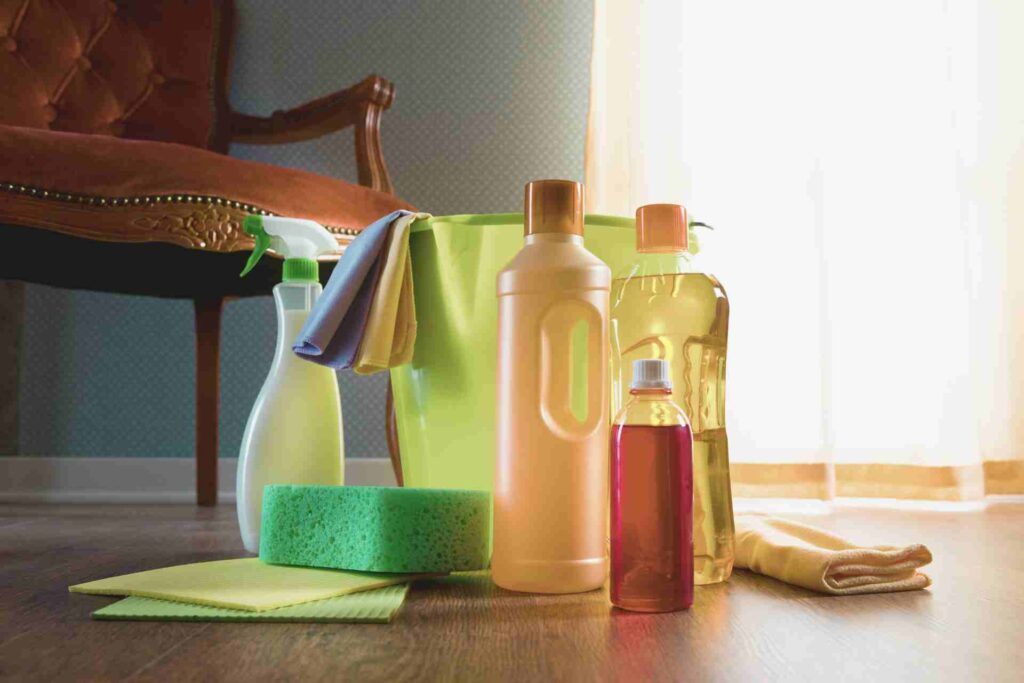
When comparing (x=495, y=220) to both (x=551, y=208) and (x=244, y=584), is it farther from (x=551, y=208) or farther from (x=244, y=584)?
(x=244, y=584)

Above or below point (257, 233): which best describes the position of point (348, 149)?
above

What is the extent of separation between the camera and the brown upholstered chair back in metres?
1.56

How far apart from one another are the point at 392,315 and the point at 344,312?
0.11 feet

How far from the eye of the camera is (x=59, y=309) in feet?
5.84

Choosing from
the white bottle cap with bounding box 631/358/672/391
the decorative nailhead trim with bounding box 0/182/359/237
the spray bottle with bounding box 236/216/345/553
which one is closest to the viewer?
the white bottle cap with bounding box 631/358/672/391

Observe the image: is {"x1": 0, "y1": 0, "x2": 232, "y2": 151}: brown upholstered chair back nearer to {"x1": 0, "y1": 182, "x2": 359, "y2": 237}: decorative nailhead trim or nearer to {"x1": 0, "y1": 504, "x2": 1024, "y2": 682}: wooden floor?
{"x1": 0, "y1": 182, "x2": 359, "y2": 237}: decorative nailhead trim

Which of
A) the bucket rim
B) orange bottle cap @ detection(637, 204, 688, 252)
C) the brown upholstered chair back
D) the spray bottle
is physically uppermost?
the brown upholstered chair back

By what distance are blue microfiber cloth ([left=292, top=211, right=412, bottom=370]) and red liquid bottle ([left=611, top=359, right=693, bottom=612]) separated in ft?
0.71

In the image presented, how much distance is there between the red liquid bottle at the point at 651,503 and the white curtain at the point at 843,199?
118cm

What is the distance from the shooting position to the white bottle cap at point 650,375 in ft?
1.79

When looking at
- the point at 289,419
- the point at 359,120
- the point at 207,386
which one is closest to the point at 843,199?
the point at 359,120

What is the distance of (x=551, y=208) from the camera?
0.62 m

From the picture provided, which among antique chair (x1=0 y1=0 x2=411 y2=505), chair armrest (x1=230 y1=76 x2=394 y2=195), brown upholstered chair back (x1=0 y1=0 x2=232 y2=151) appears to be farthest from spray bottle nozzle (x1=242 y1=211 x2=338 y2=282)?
brown upholstered chair back (x1=0 y1=0 x2=232 y2=151)

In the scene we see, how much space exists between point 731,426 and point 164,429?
108 cm
